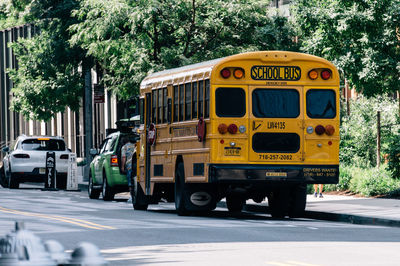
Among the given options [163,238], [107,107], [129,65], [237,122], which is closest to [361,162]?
[129,65]

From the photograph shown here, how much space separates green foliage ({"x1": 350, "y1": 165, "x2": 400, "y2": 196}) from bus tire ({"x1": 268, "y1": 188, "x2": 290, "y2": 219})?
4.75m

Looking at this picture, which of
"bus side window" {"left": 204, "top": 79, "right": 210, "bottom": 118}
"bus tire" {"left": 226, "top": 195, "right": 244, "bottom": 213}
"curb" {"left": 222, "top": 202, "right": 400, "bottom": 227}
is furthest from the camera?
"bus tire" {"left": 226, "top": 195, "right": 244, "bottom": 213}

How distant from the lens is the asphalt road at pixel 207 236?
11906 millimetres

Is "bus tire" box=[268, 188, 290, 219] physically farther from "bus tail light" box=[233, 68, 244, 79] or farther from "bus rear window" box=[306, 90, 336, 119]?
"bus tail light" box=[233, 68, 244, 79]

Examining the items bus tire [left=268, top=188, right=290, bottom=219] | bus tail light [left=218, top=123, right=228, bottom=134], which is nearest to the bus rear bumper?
bus tail light [left=218, top=123, right=228, bottom=134]

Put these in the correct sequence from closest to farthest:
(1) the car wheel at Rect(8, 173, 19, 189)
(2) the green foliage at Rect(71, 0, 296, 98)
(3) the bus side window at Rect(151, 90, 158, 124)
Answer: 1. (3) the bus side window at Rect(151, 90, 158, 124)
2. (2) the green foliage at Rect(71, 0, 296, 98)
3. (1) the car wheel at Rect(8, 173, 19, 189)

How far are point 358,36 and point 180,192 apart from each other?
7.68 m

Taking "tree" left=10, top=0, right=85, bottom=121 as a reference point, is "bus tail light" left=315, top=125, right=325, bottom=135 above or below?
below

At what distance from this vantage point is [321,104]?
18781mm

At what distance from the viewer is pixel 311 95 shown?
18703 millimetres

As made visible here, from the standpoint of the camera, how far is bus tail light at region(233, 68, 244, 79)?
60.5 feet

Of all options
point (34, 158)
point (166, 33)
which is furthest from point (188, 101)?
point (34, 158)

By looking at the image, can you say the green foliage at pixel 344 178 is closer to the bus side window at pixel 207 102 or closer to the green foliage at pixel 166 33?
the green foliage at pixel 166 33

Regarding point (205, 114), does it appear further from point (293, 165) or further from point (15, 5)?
point (15, 5)
